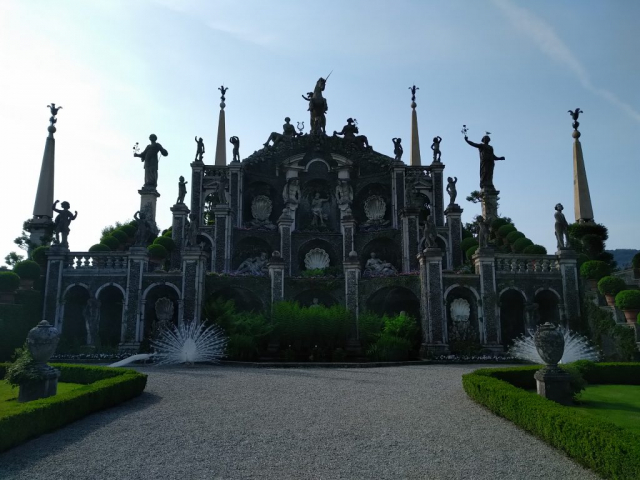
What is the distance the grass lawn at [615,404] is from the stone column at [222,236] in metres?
24.3

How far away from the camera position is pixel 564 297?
2719 cm

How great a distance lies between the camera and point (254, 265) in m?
35.7

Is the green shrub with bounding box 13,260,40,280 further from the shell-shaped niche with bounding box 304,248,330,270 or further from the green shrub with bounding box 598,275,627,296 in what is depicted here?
the green shrub with bounding box 598,275,627,296

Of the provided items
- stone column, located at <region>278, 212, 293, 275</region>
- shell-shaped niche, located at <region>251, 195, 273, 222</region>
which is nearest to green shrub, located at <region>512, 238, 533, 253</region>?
stone column, located at <region>278, 212, 293, 275</region>

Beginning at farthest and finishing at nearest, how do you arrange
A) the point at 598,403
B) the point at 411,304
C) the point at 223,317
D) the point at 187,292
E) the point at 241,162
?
the point at 241,162
the point at 411,304
the point at 187,292
the point at 223,317
the point at 598,403

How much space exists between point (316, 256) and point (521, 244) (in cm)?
1283

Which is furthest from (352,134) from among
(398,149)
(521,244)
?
(521,244)

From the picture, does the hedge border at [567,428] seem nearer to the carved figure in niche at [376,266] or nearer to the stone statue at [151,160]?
the carved figure in niche at [376,266]

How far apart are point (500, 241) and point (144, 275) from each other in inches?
849

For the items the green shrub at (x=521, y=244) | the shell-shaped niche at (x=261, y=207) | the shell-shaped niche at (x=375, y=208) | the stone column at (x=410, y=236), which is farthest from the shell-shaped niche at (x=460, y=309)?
the shell-shaped niche at (x=261, y=207)

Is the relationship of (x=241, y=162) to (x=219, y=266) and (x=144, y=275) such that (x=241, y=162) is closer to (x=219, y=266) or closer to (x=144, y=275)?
(x=219, y=266)

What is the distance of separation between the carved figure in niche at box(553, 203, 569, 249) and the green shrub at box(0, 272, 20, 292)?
25.7 metres

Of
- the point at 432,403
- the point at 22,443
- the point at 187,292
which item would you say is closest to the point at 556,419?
the point at 432,403

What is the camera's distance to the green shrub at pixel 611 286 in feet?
78.8
